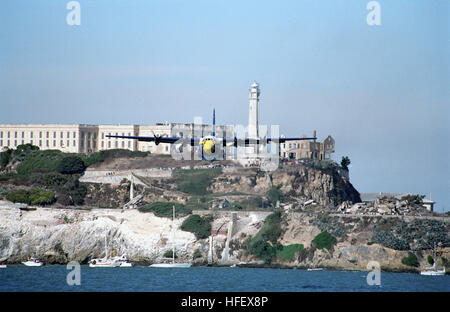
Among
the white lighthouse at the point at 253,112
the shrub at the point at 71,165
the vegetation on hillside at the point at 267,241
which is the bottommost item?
the vegetation on hillside at the point at 267,241

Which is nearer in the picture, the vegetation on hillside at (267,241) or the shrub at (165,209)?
the vegetation on hillside at (267,241)

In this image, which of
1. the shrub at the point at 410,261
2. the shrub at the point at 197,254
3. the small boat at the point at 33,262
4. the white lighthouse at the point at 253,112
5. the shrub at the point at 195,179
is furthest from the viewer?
the white lighthouse at the point at 253,112

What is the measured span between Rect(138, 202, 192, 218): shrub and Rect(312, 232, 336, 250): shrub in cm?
2183

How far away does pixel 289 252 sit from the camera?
430ft

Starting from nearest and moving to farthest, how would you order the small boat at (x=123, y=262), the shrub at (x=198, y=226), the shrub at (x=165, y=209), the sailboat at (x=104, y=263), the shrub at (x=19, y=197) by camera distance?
the sailboat at (x=104, y=263) → the small boat at (x=123, y=262) → the shrub at (x=198, y=226) → the shrub at (x=165, y=209) → the shrub at (x=19, y=197)

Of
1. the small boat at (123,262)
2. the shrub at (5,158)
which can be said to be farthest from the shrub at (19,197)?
the shrub at (5,158)

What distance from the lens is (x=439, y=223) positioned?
131375mm

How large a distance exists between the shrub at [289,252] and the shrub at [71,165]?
56.1m

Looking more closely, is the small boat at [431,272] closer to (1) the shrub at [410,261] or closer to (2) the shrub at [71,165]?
(1) the shrub at [410,261]

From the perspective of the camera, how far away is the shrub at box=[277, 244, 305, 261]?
13062 centimetres

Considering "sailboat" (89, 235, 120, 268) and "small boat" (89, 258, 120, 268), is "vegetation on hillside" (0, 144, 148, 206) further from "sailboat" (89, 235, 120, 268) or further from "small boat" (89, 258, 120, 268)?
"small boat" (89, 258, 120, 268)

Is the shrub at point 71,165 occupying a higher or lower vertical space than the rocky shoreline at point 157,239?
higher

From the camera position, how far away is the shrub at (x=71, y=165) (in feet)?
570

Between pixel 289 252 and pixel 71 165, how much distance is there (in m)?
58.1
